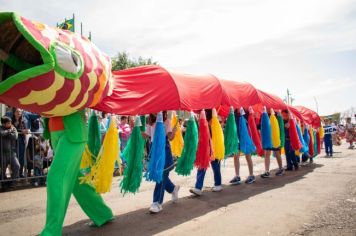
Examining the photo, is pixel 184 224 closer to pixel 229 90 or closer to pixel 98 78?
pixel 98 78

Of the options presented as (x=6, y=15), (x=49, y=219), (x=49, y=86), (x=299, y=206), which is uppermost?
(x=6, y=15)

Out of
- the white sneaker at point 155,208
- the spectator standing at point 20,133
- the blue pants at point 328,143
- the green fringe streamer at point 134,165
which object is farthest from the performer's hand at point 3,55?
the blue pants at point 328,143

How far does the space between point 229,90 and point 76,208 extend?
124 inches

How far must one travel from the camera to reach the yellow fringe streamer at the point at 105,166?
3818 mm

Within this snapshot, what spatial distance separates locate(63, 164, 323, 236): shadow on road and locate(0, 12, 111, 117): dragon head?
158 cm

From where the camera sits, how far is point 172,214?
4594 millimetres

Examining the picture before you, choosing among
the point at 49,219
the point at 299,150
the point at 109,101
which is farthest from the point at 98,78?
the point at 299,150

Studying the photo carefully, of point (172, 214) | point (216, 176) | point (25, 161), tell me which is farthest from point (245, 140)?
point (25, 161)

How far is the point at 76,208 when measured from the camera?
5.16 meters

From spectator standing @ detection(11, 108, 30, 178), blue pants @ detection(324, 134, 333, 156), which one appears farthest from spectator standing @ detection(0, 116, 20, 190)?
blue pants @ detection(324, 134, 333, 156)

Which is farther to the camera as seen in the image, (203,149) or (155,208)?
(203,149)

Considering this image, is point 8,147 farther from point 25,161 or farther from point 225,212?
point 225,212

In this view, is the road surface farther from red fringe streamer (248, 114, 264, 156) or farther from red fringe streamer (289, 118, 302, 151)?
red fringe streamer (289, 118, 302, 151)

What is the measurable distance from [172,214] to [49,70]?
8.84 ft
